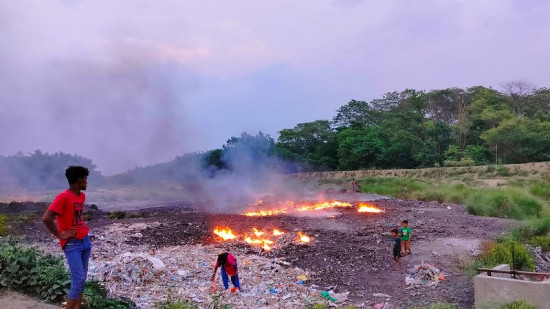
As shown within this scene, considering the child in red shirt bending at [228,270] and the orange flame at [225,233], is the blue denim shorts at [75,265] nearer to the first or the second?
the child in red shirt bending at [228,270]

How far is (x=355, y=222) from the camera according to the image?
1603cm

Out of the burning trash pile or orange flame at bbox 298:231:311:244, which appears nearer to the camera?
the burning trash pile

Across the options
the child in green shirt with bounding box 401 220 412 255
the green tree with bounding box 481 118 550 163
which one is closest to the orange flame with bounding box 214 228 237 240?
the child in green shirt with bounding box 401 220 412 255

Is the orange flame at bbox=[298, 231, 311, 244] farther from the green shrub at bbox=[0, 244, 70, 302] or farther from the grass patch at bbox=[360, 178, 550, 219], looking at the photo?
the grass patch at bbox=[360, 178, 550, 219]

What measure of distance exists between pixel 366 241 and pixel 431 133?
1164 inches

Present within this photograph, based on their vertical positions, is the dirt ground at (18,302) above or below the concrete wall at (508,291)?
above

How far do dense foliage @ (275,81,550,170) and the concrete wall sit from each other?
27991 mm

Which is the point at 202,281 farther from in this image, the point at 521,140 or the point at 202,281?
the point at 521,140

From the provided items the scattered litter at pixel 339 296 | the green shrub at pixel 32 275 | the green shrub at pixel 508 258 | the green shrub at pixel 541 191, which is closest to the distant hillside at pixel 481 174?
the green shrub at pixel 541 191

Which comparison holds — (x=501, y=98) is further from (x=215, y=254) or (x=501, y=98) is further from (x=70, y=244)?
(x=70, y=244)

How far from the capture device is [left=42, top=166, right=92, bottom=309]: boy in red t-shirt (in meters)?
4.71

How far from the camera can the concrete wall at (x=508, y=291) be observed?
685 cm

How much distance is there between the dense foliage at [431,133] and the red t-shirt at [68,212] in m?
33.0

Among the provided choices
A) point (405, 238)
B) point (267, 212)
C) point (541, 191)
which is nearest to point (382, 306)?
point (405, 238)
